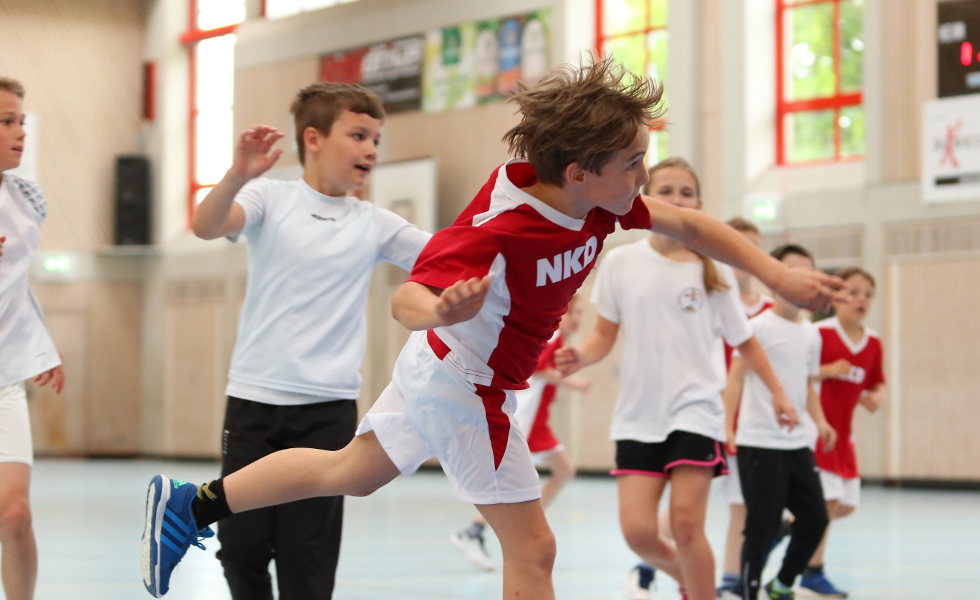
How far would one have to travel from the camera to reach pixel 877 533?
8070 millimetres

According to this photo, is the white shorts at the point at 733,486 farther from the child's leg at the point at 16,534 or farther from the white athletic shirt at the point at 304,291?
the child's leg at the point at 16,534

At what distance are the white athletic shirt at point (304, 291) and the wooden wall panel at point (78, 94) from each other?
17909 millimetres

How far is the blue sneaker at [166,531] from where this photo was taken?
3.11m

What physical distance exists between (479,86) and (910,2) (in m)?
5.83

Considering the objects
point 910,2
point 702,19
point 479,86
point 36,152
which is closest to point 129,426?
point 36,152

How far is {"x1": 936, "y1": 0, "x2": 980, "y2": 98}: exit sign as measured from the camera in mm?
11992

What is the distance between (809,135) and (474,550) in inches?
355

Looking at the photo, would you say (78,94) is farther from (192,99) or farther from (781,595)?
(781,595)

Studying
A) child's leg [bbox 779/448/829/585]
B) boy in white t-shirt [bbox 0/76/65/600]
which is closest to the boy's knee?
boy in white t-shirt [bbox 0/76/65/600]

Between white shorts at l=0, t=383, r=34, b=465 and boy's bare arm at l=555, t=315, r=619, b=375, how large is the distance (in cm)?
179

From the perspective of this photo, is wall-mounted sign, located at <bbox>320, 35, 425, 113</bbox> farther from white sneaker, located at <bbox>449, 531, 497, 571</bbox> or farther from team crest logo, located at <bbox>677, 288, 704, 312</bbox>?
team crest logo, located at <bbox>677, 288, 704, 312</bbox>

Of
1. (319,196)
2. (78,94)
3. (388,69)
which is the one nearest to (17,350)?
(319,196)

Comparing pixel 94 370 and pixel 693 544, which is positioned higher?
pixel 693 544

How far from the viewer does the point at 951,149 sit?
12141 millimetres
